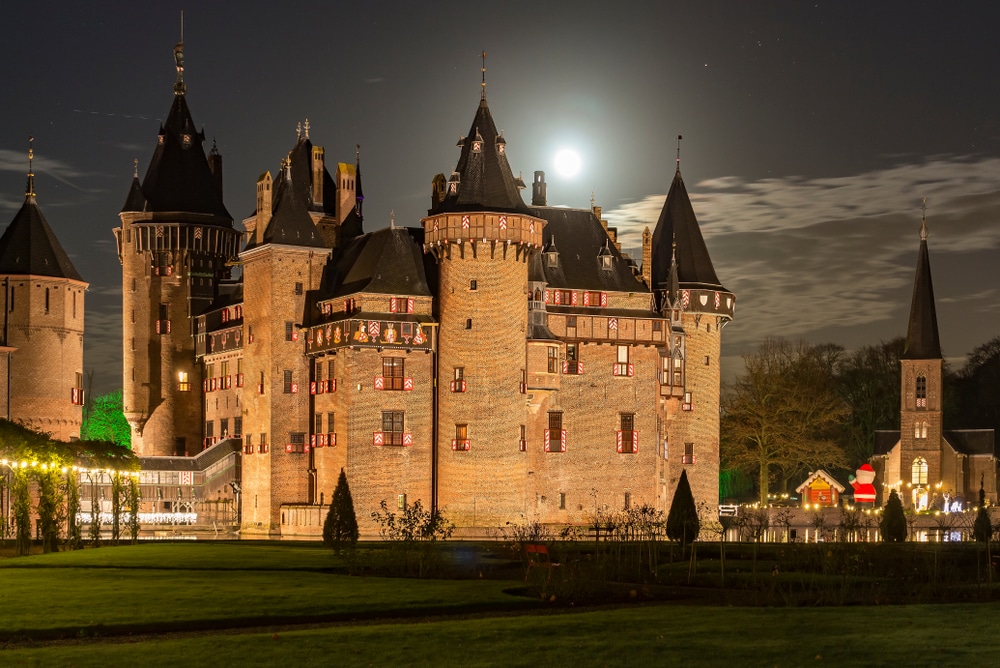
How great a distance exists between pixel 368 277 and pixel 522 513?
12.0m

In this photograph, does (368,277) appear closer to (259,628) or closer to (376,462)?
(376,462)

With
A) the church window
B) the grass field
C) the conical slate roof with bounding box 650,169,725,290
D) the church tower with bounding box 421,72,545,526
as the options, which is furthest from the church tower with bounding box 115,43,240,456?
the grass field

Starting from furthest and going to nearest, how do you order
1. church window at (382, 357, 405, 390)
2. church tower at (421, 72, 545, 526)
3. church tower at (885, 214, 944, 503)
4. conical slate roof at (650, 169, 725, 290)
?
church tower at (885, 214, 944, 503), conical slate roof at (650, 169, 725, 290), church window at (382, 357, 405, 390), church tower at (421, 72, 545, 526)

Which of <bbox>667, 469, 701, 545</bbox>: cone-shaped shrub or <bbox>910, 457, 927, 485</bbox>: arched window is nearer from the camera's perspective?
<bbox>667, 469, 701, 545</bbox>: cone-shaped shrub

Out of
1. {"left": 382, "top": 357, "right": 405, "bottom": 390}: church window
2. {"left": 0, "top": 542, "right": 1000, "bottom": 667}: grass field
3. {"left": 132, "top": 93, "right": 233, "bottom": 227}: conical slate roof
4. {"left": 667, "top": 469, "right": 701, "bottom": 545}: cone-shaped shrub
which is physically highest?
{"left": 132, "top": 93, "right": 233, "bottom": 227}: conical slate roof

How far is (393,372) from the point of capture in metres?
69.4

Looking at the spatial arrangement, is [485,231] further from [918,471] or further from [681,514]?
[918,471]

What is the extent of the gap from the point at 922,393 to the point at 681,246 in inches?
1317

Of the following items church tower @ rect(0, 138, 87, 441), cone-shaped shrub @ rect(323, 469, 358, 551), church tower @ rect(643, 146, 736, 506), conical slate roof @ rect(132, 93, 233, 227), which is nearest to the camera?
cone-shaped shrub @ rect(323, 469, 358, 551)

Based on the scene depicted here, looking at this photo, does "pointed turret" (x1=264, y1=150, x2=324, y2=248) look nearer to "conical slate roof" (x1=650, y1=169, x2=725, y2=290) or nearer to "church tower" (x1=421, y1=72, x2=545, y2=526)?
"church tower" (x1=421, y1=72, x2=545, y2=526)

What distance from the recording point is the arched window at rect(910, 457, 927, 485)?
108 m

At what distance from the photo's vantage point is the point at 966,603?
93.9 feet

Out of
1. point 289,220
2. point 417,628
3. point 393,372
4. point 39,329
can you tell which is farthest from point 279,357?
point 417,628

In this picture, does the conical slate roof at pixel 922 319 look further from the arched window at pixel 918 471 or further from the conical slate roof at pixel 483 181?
A: the conical slate roof at pixel 483 181
